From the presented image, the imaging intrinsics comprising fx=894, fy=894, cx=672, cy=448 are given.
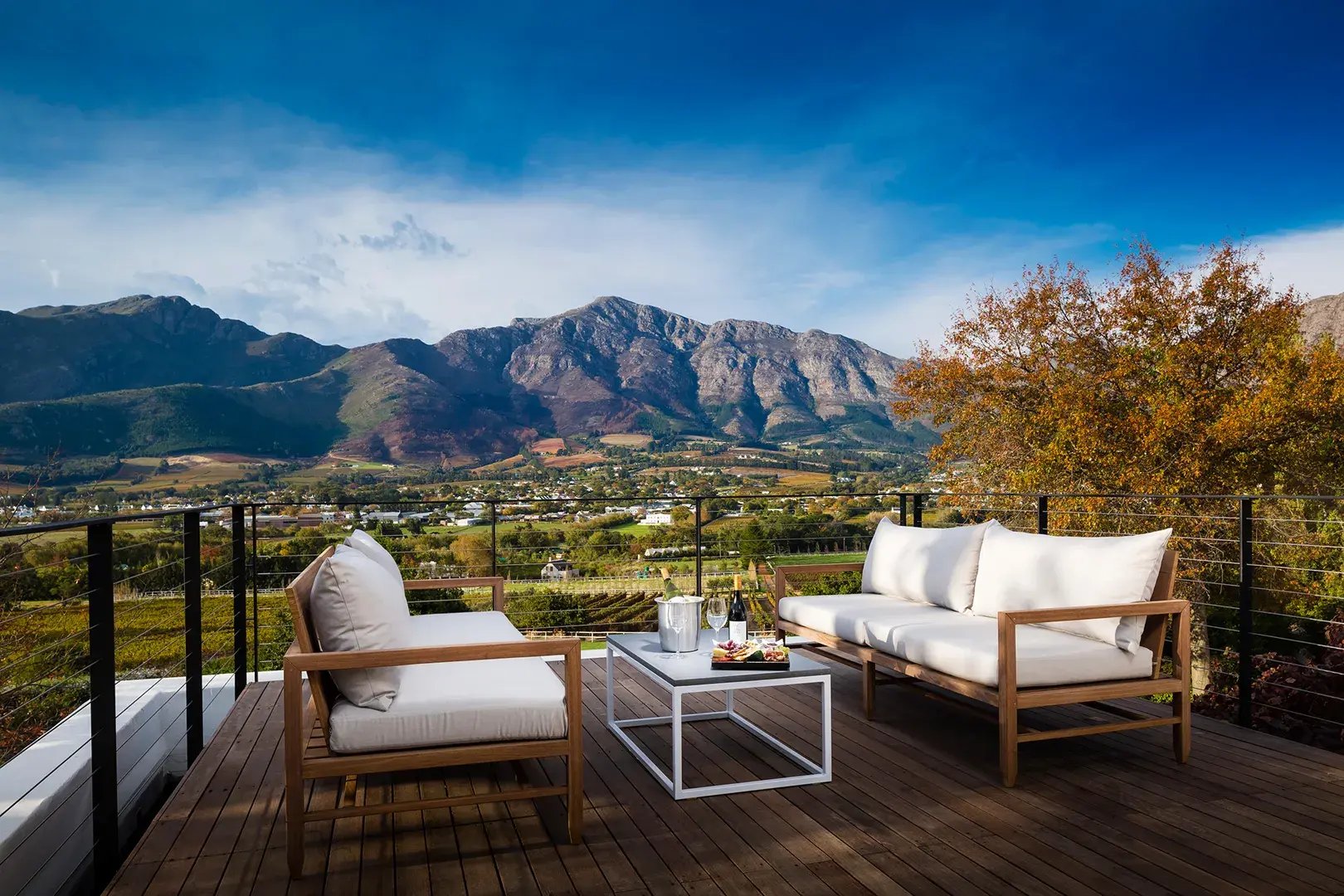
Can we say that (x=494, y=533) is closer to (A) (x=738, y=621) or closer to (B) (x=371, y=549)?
(B) (x=371, y=549)

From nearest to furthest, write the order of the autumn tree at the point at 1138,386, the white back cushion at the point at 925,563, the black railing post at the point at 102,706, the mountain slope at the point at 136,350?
1. the black railing post at the point at 102,706
2. the white back cushion at the point at 925,563
3. the autumn tree at the point at 1138,386
4. the mountain slope at the point at 136,350

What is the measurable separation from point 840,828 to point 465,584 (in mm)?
2213

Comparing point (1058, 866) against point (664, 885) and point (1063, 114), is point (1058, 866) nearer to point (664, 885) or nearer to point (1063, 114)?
point (664, 885)

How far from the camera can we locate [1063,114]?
1620cm

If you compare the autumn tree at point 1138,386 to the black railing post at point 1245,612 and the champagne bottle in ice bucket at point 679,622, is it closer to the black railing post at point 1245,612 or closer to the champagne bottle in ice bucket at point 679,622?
the black railing post at point 1245,612

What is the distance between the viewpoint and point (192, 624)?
356cm

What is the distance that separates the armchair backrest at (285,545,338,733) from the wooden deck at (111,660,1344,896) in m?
0.42

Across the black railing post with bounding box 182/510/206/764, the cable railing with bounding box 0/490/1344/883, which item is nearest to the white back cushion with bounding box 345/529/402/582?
the cable railing with bounding box 0/490/1344/883

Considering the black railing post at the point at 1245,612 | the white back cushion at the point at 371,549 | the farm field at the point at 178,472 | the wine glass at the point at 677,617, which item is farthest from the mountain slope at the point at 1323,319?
the farm field at the point at 178,472

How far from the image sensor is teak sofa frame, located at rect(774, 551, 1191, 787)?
10.1 ft

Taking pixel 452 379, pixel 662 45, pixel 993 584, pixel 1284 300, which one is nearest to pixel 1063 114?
pixel 1284 300

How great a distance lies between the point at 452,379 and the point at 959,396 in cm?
3148

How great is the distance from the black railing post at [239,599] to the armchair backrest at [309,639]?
189 centimetres

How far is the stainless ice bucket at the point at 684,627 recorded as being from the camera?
11.3 ft
